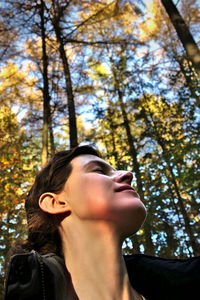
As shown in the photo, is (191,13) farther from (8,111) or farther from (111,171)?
(111,171)

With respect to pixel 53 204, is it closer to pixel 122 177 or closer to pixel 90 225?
pixel 90 225

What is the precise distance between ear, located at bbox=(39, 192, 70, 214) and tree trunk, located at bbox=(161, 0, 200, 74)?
12.0 ft

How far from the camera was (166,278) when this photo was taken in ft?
4.72

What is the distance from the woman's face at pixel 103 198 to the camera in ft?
4.11

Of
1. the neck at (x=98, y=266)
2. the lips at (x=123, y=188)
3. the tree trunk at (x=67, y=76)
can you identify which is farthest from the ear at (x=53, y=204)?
the tree trunk at (x=67, y=76)

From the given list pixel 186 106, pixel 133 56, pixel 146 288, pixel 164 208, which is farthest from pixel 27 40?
pixel 146 288

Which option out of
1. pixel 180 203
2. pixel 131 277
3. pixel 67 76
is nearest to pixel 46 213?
pixel 131 277

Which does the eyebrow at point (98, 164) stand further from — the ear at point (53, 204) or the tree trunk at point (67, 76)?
the tree trunk at point (67, 76)

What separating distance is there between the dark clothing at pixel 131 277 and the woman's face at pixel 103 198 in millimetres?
306

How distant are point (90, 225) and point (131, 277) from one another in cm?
54

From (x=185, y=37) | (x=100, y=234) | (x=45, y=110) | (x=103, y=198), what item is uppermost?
(x=45, y=110)

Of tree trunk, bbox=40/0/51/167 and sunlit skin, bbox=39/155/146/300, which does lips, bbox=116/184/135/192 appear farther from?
tree trunk, bbox=40/0/51/167

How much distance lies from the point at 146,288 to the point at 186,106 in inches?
211

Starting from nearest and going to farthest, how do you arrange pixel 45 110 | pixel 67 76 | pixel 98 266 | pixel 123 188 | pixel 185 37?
pixel 98 266 → pixel 123 188 → pixel 185 37 → pixel 45 110 → pixel 67 76
